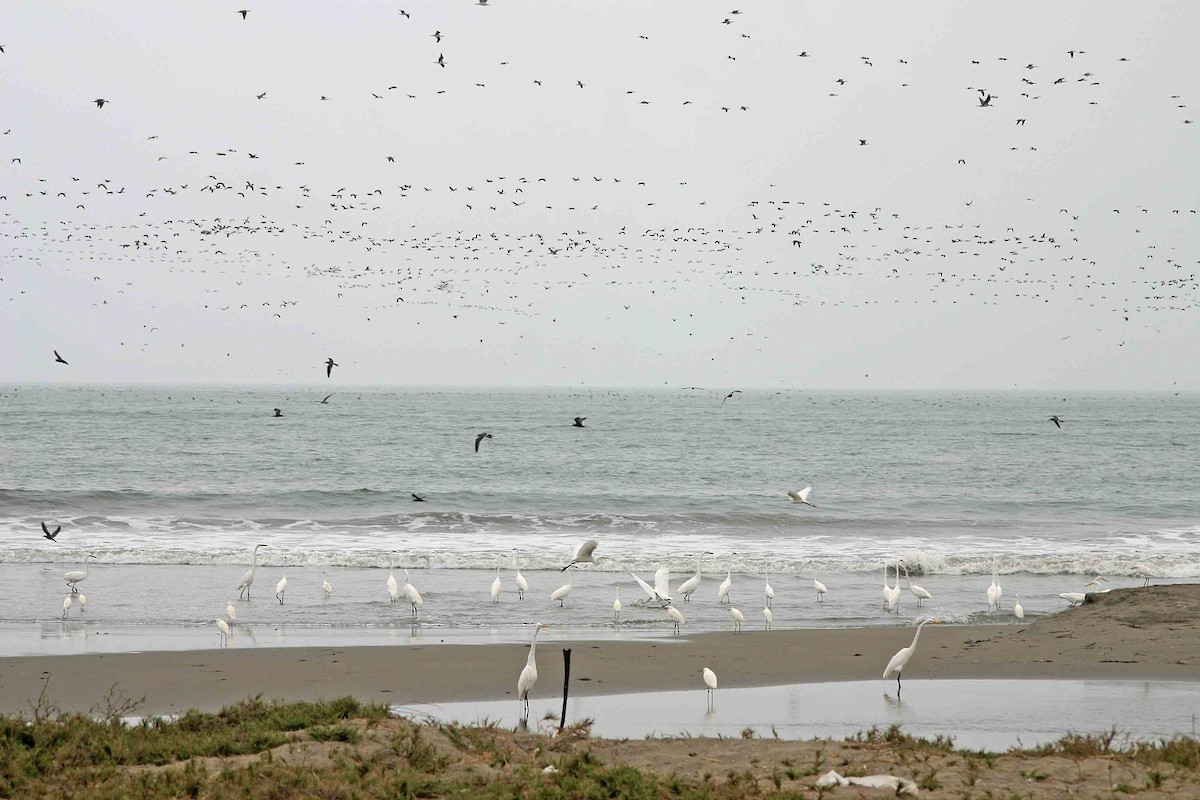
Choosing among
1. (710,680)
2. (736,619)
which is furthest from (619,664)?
(736,619)

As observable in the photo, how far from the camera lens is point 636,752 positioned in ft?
26.9

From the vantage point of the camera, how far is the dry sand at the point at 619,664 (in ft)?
38.2

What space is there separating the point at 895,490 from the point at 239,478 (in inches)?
1077

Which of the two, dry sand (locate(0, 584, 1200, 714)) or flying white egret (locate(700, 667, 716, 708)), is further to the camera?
dry sand (locate(0, 584, 1200, 714))

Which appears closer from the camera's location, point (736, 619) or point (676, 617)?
point (676, 617)

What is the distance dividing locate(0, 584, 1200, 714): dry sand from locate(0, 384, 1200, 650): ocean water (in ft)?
7.43

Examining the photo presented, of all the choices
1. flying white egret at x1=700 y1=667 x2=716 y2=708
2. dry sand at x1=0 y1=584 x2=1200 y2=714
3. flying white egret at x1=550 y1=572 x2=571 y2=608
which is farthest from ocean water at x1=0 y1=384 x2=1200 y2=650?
flying white egret at x1=700 y1=667 x2=716 y2=708

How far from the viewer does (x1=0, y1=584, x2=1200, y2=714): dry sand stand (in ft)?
38.2

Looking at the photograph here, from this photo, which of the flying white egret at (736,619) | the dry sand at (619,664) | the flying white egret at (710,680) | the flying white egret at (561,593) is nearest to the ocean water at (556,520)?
the flying white egret at (561,593)

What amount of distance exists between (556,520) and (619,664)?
21046 millimetres

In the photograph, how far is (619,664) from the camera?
1327 centimetres

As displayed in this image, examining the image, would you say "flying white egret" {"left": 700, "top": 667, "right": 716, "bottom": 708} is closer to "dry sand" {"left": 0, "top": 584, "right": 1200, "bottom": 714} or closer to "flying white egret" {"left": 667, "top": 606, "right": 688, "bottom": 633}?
"dry sand" {"left": 0, "top": 584, "right": 1200, "bottom": 714}

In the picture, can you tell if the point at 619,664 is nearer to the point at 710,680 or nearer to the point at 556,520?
the point at 710,680

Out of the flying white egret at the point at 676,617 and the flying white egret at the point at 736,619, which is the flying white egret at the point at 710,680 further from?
the flying white egret at the point at 736,619
